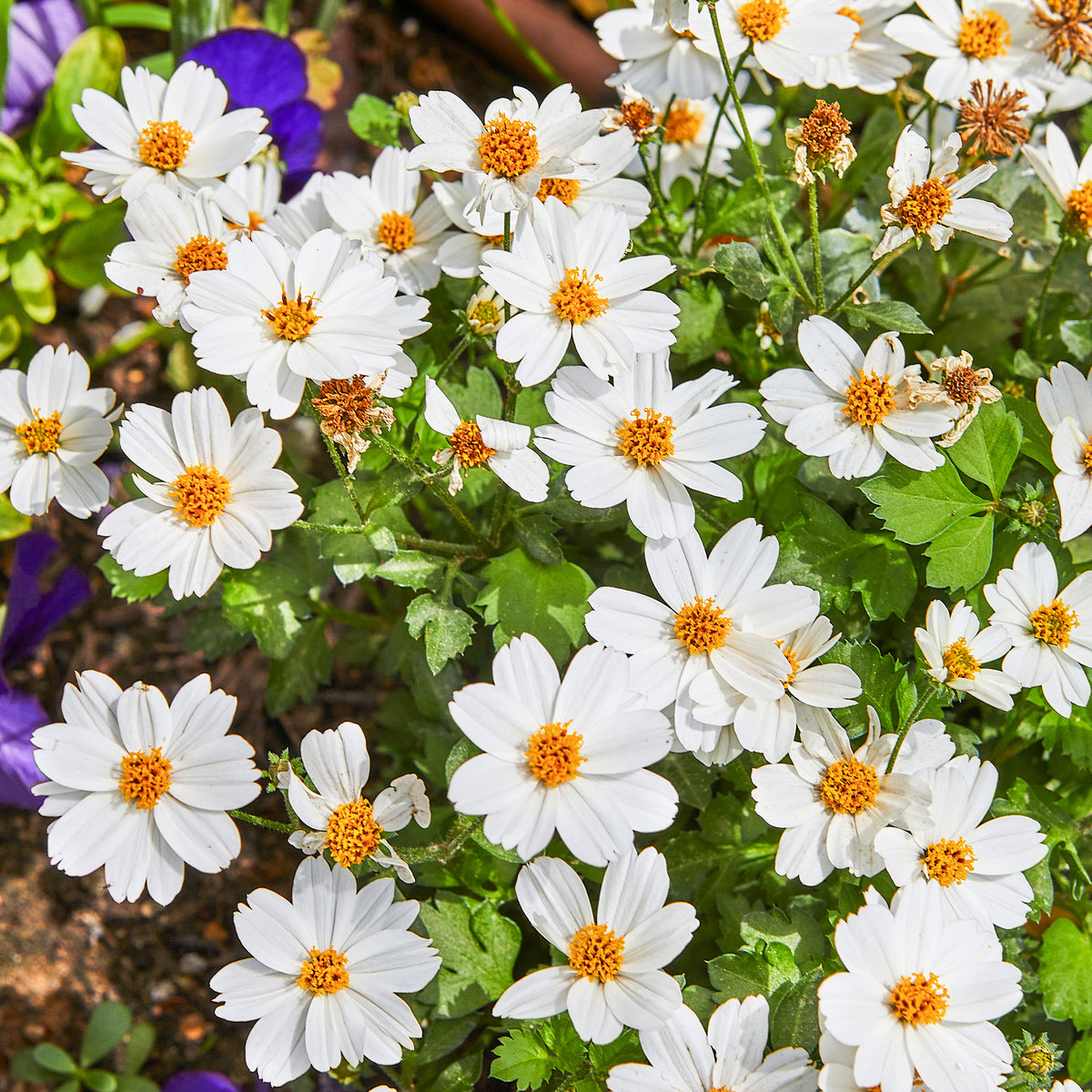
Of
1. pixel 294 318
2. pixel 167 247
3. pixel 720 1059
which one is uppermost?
pixel 167 247

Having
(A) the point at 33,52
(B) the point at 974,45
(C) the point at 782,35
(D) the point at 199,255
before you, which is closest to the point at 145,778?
(D) the point at 199,255

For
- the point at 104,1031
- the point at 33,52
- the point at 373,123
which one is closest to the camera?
the point at 373,123

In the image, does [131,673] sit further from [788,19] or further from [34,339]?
[788,19]

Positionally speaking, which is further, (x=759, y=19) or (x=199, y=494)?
(x=759, y=19)

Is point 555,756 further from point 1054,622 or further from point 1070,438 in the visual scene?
point 1070,438

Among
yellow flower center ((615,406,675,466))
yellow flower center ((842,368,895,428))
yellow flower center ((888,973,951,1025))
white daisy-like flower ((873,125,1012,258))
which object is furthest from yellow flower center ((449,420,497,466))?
yellow flower center ((888,973,951,1025))

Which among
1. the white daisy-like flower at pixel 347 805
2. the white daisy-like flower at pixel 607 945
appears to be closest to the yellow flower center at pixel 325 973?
the white daisy-like flower at pixel 347 805

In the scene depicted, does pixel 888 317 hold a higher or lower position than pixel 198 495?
higher

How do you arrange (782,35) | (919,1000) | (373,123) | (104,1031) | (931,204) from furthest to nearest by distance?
1. (104,1031)
2. (373,123)
3. (782,35)
4. (931,204)
5. (919,1000)
